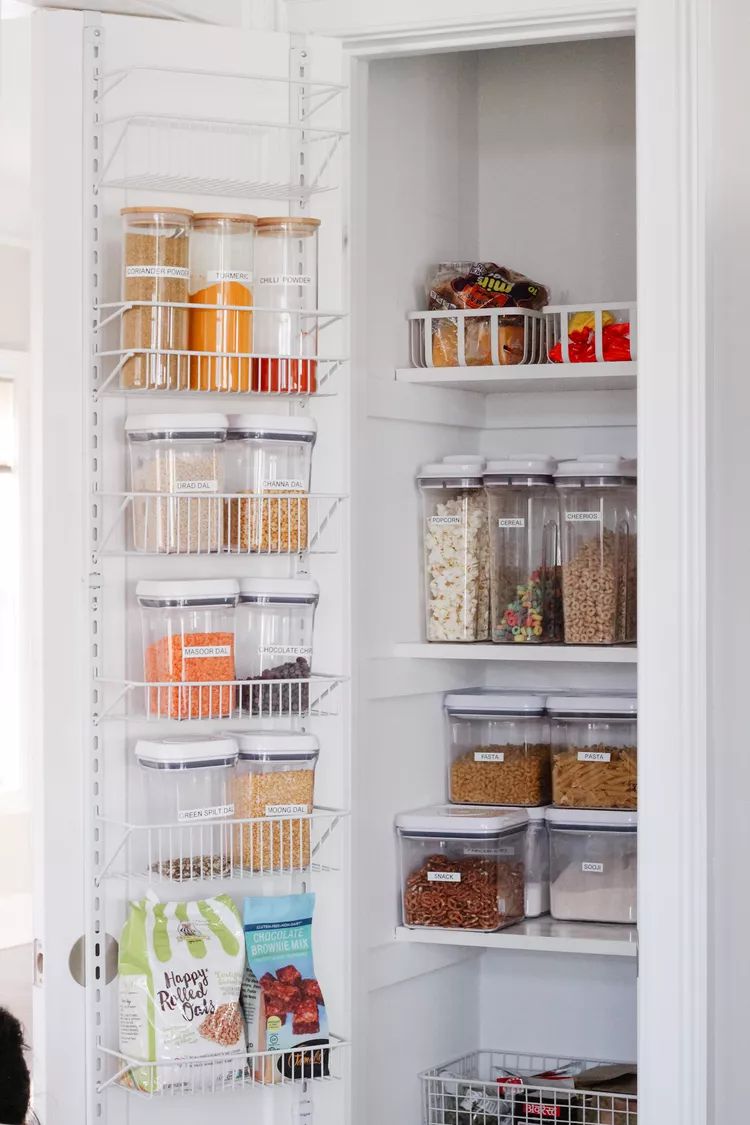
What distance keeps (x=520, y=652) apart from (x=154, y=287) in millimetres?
866

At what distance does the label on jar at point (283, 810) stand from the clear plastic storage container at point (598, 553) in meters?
0.60

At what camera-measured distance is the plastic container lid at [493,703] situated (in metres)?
2.36

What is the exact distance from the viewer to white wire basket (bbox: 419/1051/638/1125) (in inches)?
89.5

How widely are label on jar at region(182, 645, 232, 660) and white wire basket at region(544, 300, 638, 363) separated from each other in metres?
0.87

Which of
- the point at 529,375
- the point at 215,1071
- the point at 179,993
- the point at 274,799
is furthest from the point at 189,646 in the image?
the point at 529,375

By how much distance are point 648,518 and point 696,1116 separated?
819 millimetres

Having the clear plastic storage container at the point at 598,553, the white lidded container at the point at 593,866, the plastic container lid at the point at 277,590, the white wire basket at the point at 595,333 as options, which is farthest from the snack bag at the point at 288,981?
the white wire basket at the point at 595,333

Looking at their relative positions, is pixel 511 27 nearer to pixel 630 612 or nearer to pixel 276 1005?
pixel 630 612

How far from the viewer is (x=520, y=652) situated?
2254 millimetres

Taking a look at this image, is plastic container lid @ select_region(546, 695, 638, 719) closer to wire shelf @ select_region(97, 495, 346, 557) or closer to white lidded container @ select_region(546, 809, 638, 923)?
white lidded container @ select_region(546, 809, 638, 923)

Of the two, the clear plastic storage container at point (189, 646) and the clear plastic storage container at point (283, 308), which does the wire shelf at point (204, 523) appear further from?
the clear plastic storage container at point (283, 308)

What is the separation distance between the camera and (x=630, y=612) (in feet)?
7.52

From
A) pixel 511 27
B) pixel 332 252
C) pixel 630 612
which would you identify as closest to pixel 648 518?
pixel 630 612

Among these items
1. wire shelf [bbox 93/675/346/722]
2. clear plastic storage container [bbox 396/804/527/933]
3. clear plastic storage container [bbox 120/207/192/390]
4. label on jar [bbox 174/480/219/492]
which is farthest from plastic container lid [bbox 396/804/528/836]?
clear plastic storage container [bbox 120/207/192/390]
